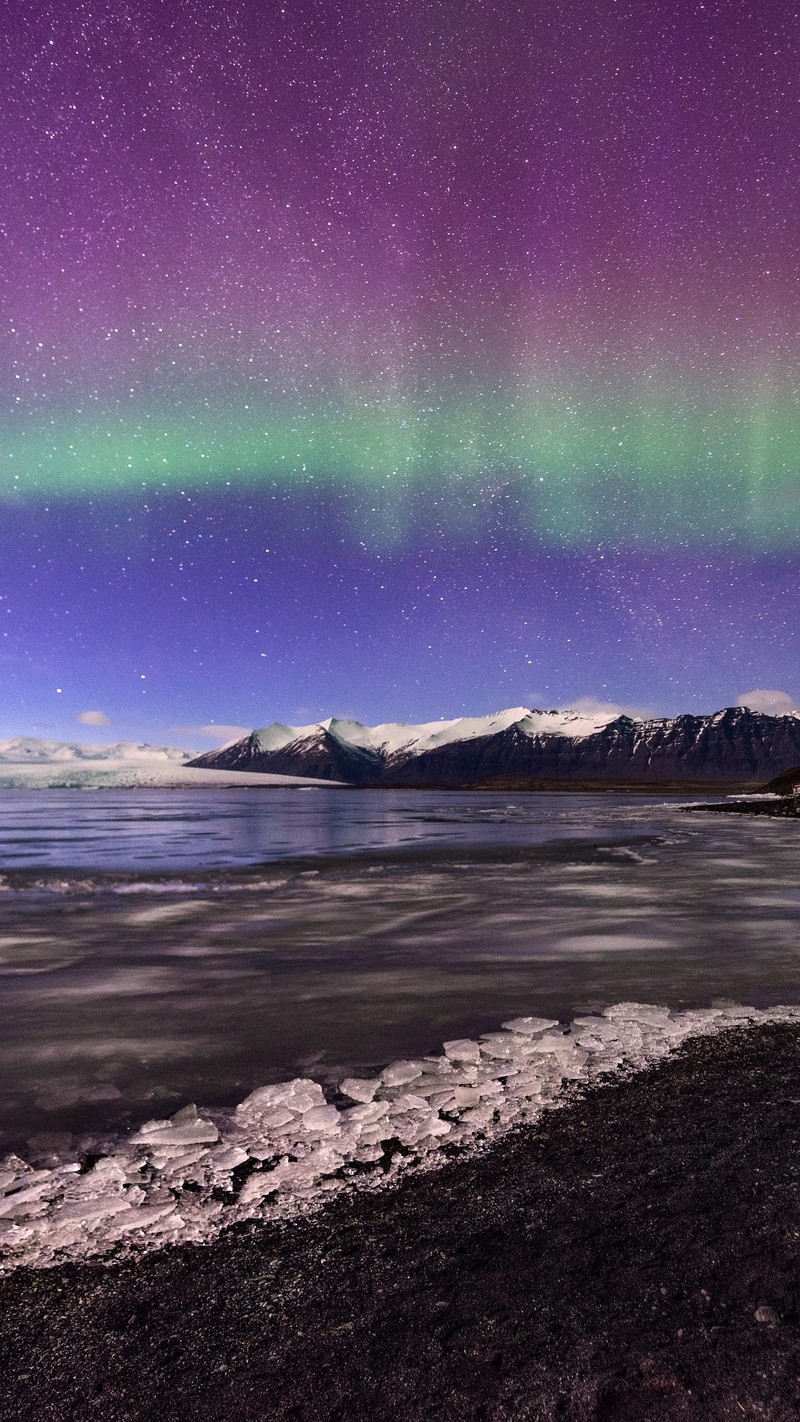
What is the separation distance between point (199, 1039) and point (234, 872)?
14845 mm

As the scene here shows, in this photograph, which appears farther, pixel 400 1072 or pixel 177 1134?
pixel 400 1072

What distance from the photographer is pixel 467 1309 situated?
119 inches

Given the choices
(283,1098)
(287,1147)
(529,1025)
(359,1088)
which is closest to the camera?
(287,1147)

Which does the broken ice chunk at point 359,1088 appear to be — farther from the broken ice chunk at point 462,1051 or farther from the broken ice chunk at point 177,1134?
the broken ice chunk at point 177,1134

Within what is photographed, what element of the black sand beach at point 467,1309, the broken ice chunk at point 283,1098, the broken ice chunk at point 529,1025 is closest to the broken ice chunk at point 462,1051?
the broken ice chunk at point 529,1025

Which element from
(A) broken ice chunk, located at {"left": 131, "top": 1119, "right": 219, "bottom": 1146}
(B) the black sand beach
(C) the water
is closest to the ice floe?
(A) broken ice chunk, located at {"left": 131, "top": 1119, "right": 219, "bottom": 1146}

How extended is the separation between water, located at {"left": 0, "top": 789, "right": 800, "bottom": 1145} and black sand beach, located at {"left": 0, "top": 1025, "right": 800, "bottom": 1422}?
2076 mm

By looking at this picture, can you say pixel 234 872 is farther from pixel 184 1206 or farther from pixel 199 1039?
pixel 184 1206

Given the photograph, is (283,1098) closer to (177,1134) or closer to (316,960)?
(177,1134)

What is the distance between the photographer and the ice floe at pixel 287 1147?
12.4ft

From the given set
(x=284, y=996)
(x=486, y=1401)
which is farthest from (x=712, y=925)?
(x=486, y=1401)

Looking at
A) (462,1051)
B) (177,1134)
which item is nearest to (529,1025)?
(462,1051)

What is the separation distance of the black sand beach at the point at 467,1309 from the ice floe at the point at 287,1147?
0.26 m

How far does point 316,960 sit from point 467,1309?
7.35m
